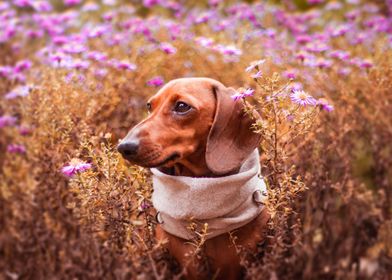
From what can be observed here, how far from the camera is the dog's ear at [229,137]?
2334 millimetres

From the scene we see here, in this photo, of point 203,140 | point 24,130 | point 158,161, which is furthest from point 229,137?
point 24,130

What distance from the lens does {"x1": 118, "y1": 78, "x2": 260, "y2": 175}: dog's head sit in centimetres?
228

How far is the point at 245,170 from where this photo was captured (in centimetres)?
243

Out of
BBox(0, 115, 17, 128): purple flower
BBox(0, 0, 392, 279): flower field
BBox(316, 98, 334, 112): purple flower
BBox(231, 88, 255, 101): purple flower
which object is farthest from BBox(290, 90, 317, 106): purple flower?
BBox(0, 115, 17, 128): purple flower

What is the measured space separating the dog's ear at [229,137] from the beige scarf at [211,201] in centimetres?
5

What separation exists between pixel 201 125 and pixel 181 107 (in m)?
0.11

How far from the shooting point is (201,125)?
237 centimetres

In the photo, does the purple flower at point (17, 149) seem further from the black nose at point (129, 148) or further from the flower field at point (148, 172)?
the black nose at point (129, 148)

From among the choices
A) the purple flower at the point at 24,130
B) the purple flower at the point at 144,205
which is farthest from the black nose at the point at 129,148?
the purple flower at the point at 24,130

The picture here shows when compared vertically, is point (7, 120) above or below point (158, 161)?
below

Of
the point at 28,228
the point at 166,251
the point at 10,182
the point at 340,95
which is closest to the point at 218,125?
the point at 166,251

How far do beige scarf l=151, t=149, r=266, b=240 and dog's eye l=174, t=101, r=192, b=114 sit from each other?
25 cm

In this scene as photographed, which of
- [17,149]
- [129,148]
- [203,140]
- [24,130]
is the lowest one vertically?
[17,149]

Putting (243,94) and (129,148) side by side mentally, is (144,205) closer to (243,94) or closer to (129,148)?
(129,148)
